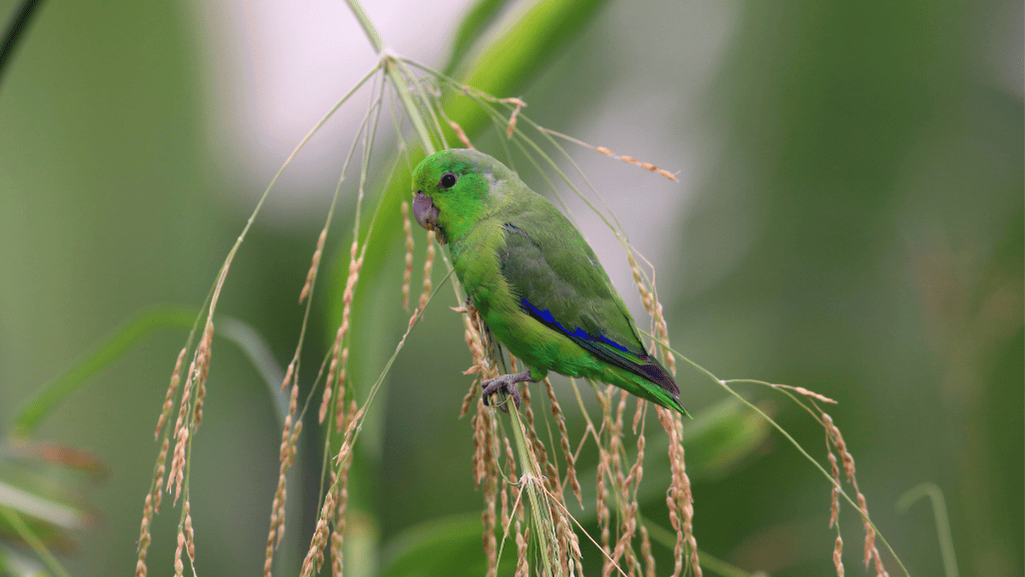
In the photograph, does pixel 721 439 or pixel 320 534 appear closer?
pixel 320 534

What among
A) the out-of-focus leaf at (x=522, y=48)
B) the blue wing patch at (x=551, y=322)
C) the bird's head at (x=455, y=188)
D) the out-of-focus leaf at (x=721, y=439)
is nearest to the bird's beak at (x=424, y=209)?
the bird's head at (x=455, y=188)

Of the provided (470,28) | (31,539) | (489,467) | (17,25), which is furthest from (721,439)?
(17,25)

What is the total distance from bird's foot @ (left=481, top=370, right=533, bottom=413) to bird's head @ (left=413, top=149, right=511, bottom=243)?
0.13m

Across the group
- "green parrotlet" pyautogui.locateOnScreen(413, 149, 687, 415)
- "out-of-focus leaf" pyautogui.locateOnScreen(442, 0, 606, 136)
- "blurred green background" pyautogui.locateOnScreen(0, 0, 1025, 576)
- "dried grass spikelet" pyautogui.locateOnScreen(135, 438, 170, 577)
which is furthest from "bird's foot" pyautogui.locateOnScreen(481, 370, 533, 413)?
"blurred green background" pyautogui.locateOnScreen(0, 0, 1025, 576)

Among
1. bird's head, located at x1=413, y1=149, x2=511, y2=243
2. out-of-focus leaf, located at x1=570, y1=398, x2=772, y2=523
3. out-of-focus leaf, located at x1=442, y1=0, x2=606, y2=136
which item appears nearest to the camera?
bird's head, located at x1=413, y1=149, x2=511, y2=243

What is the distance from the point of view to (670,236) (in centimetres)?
123

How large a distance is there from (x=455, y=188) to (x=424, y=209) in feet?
0.12

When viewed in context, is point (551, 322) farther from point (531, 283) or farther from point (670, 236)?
point (670, 236)

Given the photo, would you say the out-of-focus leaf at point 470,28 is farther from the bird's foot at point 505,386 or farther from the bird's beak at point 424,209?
the bird's foot at point 505,386

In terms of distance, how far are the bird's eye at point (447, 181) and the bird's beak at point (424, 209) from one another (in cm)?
2

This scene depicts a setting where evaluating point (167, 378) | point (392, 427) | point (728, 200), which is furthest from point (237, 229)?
point (728, 200)

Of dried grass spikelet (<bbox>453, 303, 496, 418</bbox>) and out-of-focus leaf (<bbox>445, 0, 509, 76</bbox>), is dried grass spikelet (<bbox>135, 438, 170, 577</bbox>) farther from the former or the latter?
out-of-focus leaf (<bbox>445, 0, 509, 76</bbox>)

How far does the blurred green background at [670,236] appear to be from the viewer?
1.08m

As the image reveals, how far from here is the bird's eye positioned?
0.47 meters
